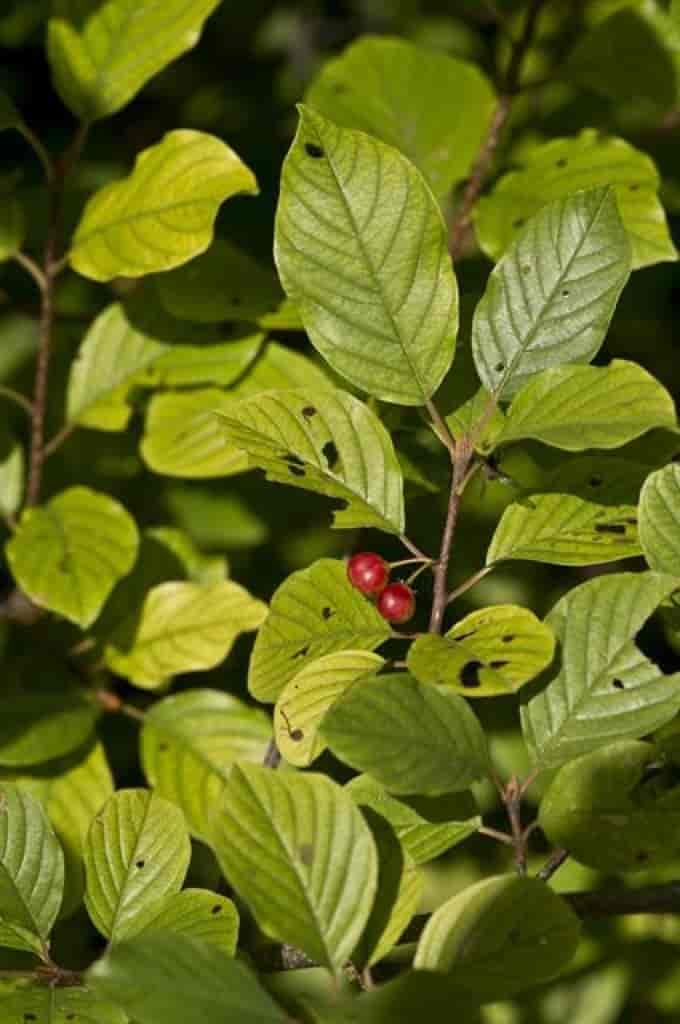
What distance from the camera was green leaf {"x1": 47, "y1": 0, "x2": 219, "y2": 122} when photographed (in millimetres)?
1579

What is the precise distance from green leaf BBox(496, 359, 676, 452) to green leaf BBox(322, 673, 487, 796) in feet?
0.66

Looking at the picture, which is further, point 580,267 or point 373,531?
point 373,531

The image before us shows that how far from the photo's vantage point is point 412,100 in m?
1.81

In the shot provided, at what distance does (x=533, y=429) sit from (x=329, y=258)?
0.21m

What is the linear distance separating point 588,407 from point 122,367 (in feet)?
2.49

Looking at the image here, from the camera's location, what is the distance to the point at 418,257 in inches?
44.9

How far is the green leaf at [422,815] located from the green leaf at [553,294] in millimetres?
294

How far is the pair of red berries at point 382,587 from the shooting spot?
44.2 inches

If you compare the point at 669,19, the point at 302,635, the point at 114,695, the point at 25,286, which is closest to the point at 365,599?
the point at 302,635

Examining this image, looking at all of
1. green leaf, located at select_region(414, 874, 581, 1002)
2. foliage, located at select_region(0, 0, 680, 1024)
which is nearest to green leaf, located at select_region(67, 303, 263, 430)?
foliage, located at select_region(0, 0, 680, 1024)

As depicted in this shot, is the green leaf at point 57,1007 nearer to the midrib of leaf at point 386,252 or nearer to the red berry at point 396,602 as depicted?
the red berry at point 396,602

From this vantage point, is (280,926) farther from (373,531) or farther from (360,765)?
(373,531)

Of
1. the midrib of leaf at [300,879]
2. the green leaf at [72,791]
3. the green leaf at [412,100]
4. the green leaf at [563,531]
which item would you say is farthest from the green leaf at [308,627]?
the green leaf at [412,100]

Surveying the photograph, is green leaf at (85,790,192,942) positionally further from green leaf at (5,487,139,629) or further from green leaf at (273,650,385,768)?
green leaf at (5,487,139,629)
